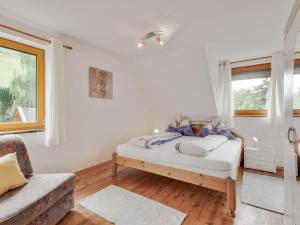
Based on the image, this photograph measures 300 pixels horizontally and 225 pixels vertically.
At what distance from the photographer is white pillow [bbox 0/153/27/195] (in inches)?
58.2

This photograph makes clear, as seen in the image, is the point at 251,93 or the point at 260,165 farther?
the point at 251,93

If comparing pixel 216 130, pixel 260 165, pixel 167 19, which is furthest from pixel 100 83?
pixel 260 165

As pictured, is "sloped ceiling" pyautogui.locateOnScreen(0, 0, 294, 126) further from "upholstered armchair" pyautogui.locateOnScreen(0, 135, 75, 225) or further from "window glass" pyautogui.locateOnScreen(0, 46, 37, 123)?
"upholstered armchair" pyautogui.locateOnScreen(0, 135, 75, 225)

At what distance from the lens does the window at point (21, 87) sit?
2.28 metres

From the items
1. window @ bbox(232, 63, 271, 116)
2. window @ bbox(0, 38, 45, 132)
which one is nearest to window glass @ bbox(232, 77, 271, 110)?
window @ bbox(232, 63, 271, 116)

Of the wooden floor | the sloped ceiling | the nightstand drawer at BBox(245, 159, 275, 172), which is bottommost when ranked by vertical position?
the wooden floor

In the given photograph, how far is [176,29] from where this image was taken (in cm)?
241

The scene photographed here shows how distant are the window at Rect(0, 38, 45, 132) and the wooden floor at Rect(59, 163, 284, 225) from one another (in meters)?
1.26

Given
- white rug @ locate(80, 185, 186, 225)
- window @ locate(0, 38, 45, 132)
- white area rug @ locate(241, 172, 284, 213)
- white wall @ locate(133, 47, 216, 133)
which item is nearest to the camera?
white rug @ locate(80, 185, 186, 225)

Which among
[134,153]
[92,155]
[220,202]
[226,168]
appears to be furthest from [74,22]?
[220,202]

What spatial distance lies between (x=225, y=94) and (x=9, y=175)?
378cm

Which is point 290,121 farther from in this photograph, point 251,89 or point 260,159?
point 251,89

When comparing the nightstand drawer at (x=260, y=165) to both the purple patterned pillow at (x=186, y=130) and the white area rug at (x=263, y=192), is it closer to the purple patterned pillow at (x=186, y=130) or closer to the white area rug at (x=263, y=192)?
the white area rug at (x=263, y=192)

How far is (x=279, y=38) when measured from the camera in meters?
2.65
